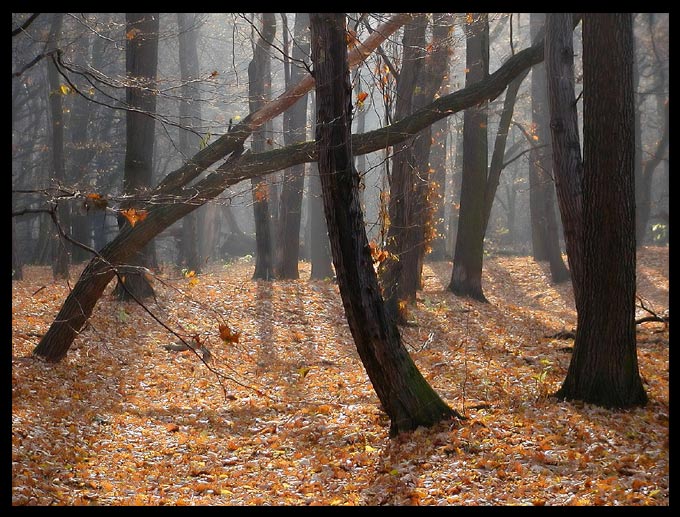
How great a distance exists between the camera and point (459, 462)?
5.94 metres

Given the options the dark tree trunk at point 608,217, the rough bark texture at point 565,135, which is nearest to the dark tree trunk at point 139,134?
the rough bark texture at point 565,135

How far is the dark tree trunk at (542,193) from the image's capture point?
1897 cm

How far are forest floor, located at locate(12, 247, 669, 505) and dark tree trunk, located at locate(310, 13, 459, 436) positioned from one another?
93cm

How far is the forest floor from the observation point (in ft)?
18.4

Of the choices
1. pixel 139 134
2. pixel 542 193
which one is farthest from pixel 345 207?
pixel 542 193

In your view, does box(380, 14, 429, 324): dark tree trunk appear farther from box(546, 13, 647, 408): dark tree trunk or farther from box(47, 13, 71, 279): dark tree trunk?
box(47, 13, 71, 279): dark tree trunk

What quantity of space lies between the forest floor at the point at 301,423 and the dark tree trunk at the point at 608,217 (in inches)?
15.8

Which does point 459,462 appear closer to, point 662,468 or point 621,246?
point 662,468

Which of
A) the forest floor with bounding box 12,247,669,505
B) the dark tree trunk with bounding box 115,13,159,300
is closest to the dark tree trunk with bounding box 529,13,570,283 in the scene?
the forest floor with bounding box 12,247,669,505

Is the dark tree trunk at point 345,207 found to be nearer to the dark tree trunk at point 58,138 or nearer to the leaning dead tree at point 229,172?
the leaning dead tree at point 229,172

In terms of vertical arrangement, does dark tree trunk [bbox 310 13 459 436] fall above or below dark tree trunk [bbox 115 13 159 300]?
below

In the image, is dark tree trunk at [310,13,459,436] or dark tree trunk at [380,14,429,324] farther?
dark tree trunk at [380,14,429,324]
